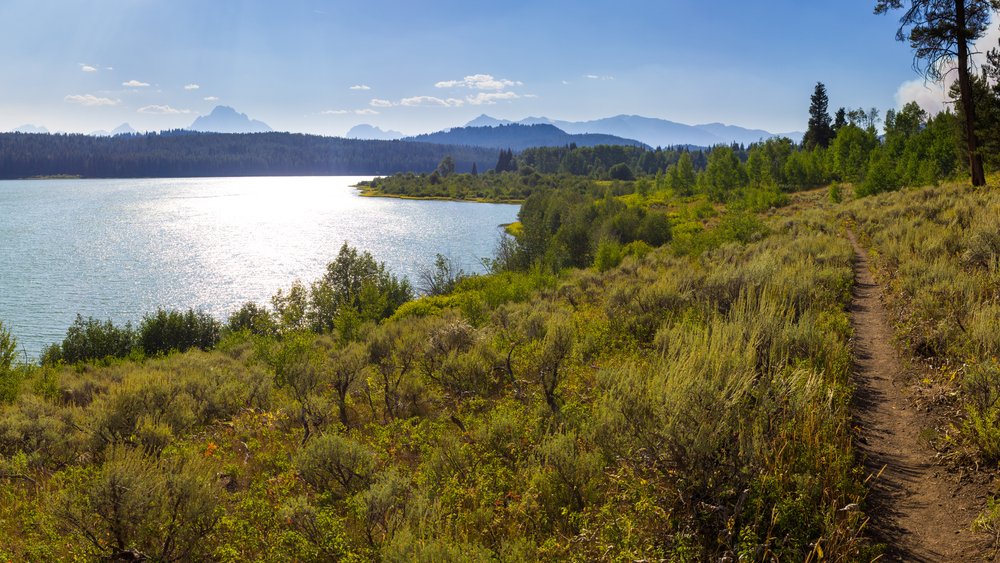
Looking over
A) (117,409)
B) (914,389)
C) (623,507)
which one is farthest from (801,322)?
(117,409)

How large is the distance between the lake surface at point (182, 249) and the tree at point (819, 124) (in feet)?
182

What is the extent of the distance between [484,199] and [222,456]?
144m

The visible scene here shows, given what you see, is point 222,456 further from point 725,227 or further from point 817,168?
point 817,168

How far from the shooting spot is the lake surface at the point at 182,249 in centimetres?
5019

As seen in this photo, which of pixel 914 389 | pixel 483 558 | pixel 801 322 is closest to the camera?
pixel 483 558

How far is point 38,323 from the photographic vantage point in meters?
43.9

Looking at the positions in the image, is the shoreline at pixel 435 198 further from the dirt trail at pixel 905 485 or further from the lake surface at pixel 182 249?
the dirt trail at pixel 905 485

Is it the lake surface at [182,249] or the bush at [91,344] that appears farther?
the lake surface at [182,249]

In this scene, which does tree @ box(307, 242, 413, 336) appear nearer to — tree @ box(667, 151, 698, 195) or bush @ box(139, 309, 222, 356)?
bush @ box(139, 309, 222, 356)

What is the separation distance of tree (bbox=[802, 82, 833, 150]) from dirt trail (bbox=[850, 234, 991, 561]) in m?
93.8

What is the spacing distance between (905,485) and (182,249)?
84.1 metres

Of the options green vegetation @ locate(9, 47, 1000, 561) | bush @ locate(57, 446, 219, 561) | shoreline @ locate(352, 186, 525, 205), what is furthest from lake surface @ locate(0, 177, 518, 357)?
bush @ locate(57, 446, 219, 561)

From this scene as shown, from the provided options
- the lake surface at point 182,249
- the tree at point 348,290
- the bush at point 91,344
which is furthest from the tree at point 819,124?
the bush at point 91,344

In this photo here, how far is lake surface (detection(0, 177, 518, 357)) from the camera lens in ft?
165
